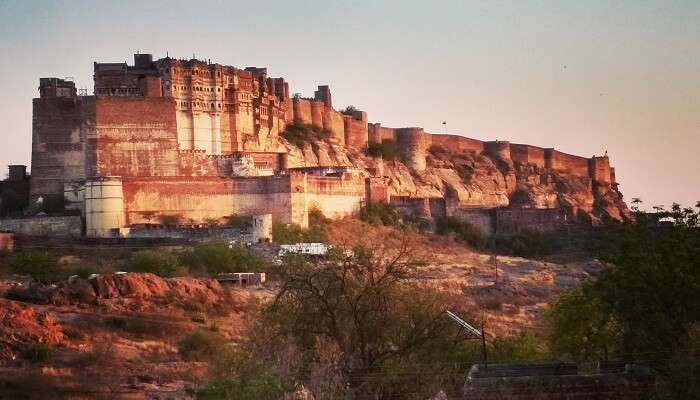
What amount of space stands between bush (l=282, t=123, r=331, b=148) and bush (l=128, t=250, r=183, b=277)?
71.8 feet

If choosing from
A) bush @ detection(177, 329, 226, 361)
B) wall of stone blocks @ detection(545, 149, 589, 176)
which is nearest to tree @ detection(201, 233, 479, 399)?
bush @ detection(177, 329, 226, 361)

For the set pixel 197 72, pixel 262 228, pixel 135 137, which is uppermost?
pixel 197 72

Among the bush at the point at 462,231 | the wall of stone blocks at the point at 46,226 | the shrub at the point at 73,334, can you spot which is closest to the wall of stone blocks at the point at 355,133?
the bush at the point at 462,231

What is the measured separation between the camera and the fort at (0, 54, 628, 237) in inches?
1764

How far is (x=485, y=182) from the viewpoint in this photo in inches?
2852

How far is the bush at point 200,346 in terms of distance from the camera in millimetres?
23922

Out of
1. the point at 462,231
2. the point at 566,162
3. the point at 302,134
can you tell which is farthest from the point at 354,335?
the point at 566,162

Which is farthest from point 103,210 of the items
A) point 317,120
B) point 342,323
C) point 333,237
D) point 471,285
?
point 342,323

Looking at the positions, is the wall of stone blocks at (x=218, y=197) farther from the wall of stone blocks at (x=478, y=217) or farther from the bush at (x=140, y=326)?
the bush at (x=140, y=326)

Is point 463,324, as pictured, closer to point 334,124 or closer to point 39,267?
point 39,267

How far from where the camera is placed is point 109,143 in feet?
150

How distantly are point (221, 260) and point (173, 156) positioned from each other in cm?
1132

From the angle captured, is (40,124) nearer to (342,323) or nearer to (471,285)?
(471,285)

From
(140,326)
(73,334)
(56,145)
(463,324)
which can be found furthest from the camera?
(56,145)
